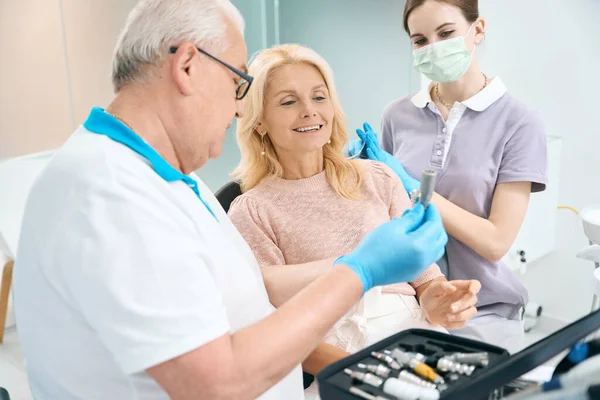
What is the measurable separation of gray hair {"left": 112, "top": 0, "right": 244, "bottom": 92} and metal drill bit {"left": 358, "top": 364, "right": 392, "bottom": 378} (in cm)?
52

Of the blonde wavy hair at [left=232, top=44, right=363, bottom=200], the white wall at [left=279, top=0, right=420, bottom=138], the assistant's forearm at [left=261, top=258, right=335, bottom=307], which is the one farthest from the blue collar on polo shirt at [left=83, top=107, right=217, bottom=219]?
the white wall at [left=279, top=0, right=420, bottom=138]

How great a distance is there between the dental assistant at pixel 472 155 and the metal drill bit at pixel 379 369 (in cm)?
96

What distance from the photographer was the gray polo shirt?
1.70 metres

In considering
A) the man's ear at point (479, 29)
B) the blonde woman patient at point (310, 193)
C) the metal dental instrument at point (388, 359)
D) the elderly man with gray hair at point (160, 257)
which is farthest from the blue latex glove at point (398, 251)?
the man's ear at point (479, 29)

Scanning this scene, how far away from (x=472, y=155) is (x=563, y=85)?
115 cm

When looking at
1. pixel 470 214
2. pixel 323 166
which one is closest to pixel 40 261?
pixel 323 166

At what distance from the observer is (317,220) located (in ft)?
5.22

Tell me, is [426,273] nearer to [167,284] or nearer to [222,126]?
[222,126]

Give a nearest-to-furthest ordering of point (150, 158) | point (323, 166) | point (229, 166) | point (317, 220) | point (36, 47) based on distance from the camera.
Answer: point (150, 158) < point (317, 220) < point (323, 166) < point (36, 47) < point (229, 166)

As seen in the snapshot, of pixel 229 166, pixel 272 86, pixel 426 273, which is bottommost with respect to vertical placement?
pixel 229 166

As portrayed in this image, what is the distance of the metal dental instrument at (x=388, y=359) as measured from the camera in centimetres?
75

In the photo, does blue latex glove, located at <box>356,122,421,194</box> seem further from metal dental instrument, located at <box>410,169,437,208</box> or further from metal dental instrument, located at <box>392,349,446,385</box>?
metal dental instrument, located at <box>392,349,446,385</box>

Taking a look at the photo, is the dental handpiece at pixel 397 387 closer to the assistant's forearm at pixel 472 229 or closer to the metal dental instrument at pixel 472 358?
the metal dental instrument at pixel 472 358

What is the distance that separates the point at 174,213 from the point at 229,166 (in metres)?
2.55
